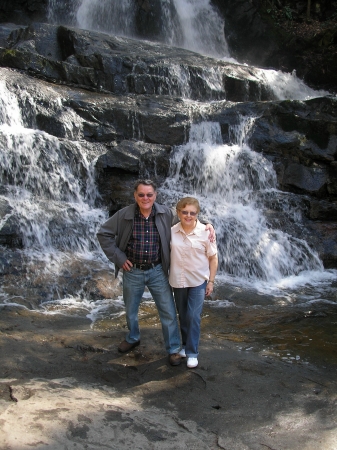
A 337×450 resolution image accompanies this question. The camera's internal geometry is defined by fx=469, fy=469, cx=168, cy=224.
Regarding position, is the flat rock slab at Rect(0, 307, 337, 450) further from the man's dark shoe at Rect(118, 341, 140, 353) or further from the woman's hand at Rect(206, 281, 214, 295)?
the woman's hand at Rect(206, 281, 214, 295)

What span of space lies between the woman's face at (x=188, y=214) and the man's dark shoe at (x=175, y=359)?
1.31 m

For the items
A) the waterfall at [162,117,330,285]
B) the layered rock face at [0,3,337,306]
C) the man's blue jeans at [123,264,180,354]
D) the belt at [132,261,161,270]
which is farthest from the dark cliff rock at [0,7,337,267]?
→ the belt at [132,261,161,270]

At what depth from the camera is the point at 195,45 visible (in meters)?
21.7

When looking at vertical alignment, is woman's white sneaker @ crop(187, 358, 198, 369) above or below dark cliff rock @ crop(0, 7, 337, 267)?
below

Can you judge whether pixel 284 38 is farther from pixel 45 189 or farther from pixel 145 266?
pixel 145 266

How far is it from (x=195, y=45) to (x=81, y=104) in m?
11.2

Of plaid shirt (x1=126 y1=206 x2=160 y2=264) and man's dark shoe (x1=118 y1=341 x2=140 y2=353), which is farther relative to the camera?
man's dark shoe (x1=118 y1=341 x2=140 y2=353)

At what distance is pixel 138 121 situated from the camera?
1255 centimetres

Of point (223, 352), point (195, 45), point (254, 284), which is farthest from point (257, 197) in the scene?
point (195, 45)

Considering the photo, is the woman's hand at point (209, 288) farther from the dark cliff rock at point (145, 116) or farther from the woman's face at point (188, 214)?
the dark cliff rock at point (145, 116)

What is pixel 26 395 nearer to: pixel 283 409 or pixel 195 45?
pixel 283 409

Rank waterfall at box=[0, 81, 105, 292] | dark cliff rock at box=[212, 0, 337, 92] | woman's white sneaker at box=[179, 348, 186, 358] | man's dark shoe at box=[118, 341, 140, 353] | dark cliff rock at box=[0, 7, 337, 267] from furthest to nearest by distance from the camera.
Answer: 1. dark cliff rock at box=[212, 0, 337, 92]
2. dark cliff rock at box=[0, 7, 337, 267]
3. waterfall at box=[0, 81, 105, 292]
4. man's dark shoe at box=[118, 341, 140, 353]
5. woman's white sneaker at box=[179, 348, 186, 358]

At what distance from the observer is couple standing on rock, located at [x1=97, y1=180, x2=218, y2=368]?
4402mm

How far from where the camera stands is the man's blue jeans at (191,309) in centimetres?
447
